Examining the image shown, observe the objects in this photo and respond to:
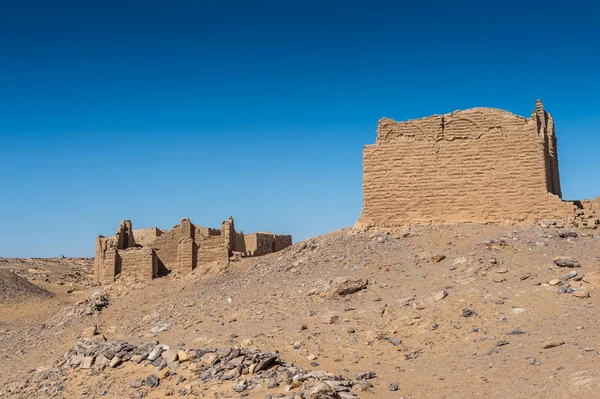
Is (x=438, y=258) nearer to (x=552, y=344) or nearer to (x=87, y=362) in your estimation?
(x=552, y=344)

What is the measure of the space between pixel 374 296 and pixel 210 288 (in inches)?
255

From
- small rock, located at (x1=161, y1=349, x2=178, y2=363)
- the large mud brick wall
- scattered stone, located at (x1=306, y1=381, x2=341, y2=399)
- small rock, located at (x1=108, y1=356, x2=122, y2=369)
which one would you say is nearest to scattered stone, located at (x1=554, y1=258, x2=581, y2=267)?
the large mud brick wall

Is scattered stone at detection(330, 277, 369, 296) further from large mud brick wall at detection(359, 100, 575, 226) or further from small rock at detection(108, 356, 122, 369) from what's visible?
small rock at detection(108, 356, 122, 369)

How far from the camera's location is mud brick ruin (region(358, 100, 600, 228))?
1806 cm

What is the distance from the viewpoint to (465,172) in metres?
18.8

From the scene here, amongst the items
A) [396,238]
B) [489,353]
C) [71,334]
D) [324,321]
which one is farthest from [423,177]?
[71,334]

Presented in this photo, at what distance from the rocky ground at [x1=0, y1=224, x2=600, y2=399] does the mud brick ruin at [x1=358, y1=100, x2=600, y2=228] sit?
2.63ft

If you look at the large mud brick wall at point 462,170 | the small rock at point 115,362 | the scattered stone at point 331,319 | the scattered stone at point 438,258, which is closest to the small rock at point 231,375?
the small rock at point 115,362

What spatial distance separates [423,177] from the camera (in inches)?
755

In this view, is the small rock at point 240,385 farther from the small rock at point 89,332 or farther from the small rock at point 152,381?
the small rock at point 89,332

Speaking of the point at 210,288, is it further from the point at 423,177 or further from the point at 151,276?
the point at 423,177

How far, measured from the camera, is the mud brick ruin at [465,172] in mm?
18062

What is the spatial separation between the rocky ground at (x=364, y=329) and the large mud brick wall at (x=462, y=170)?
2.75 ft

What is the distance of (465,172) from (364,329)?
7.84 metres
